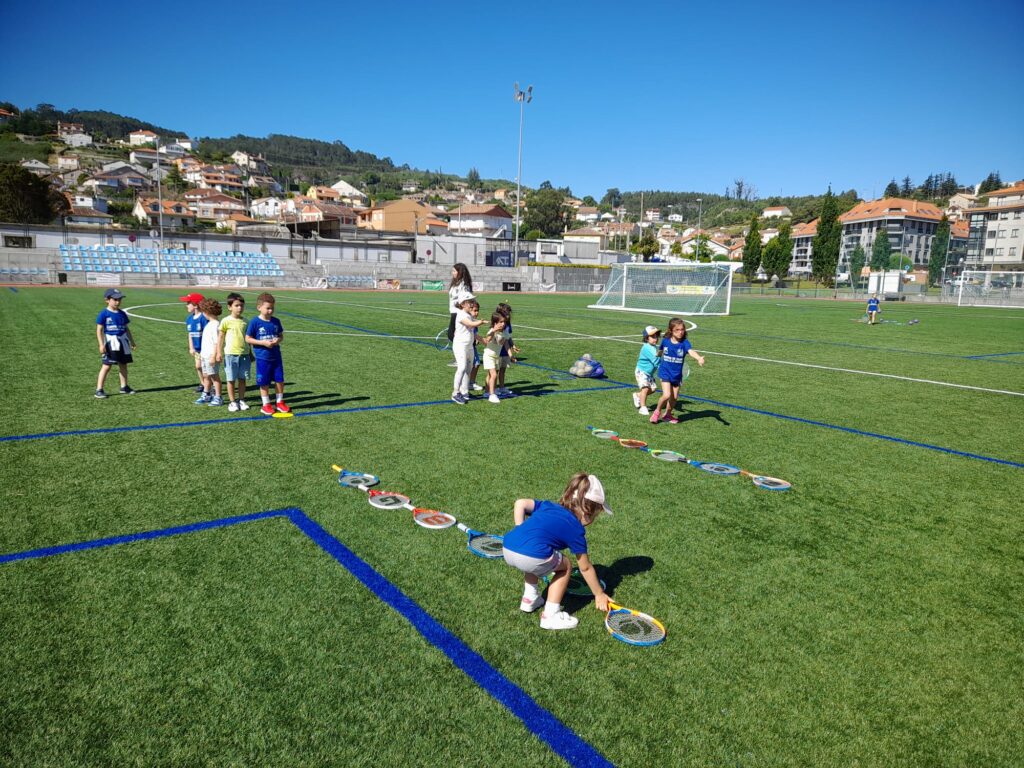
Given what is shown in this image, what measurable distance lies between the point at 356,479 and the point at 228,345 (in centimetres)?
406

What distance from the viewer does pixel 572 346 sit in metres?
18.5

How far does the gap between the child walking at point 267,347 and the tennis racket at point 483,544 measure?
4.98 metres

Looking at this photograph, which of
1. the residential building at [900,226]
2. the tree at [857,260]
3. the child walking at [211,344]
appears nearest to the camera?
the child walking at [211,344]

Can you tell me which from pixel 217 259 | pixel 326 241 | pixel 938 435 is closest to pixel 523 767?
pixel 938 435

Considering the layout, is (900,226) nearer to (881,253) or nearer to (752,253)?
(881,253)

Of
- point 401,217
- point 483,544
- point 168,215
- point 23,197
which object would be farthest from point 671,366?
point 401,217

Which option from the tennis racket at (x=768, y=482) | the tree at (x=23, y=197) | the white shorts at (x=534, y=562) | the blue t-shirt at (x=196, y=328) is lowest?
the tennis racket at (x=768, y=482)

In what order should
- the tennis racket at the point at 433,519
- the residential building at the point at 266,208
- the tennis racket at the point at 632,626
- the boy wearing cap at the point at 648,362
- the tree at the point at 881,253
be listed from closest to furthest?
1. the tennis racket at the point at 632,626
2. the tennis racket at the point at 433,519
3. the boy wearing cap at the point at 648,362
4. the tree at the point at 881,253
5. the residential building at the point at 266,208

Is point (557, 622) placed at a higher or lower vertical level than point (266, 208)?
lower

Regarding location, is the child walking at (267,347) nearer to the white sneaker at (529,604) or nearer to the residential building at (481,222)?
the white sneaker at (529,604)

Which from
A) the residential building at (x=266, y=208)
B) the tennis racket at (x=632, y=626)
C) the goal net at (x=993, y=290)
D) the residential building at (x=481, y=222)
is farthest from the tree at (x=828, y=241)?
the residential building at (x=266, y=208)

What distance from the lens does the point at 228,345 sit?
9.16 m

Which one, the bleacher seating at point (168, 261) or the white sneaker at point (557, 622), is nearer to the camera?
the white sneaker at point (557, 622)

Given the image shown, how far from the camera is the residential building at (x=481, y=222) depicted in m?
120
